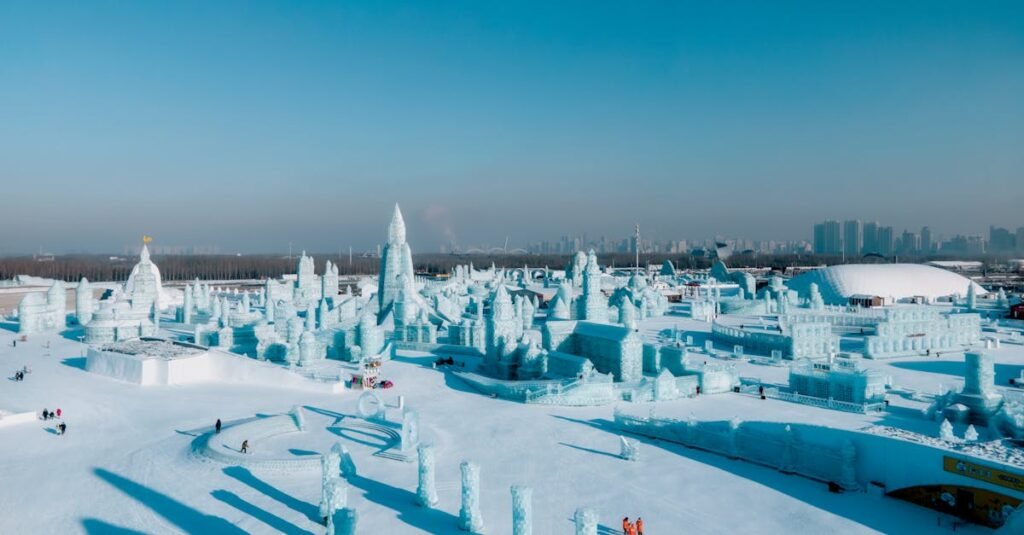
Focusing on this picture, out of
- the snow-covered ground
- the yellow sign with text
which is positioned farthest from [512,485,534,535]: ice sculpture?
the yellow sign with text

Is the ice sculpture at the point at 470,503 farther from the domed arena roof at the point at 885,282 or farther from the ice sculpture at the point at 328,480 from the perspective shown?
the domed arena roof at the point at 885,282

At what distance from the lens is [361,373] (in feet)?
98.5

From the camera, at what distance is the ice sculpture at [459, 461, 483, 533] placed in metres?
13.8

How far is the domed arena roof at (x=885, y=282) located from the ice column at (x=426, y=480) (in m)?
54.0

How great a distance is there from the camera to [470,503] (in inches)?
549

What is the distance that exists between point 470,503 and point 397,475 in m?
4.03

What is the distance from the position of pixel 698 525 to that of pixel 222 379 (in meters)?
23.1

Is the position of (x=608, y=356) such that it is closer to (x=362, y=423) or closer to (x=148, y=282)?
(x=362, y=423)

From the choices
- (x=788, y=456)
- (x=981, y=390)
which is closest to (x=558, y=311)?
(x=788, y=456)

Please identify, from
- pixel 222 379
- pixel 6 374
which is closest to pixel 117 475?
pixel 222 379

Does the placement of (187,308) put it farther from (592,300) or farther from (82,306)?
(592,300)

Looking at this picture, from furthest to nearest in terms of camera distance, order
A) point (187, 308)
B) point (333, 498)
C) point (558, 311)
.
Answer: point (187, 308) < point (558, 311) < point (333, 498)

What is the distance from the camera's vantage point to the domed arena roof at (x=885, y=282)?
60.9m

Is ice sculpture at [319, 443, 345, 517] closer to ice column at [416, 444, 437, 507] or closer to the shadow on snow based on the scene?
the shadow on snow
